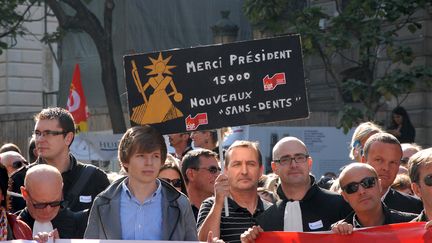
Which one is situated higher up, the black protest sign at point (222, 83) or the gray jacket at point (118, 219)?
the black protest sign at point (222, 83)

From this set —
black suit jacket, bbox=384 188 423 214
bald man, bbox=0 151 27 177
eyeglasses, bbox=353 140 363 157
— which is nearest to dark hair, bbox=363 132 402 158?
black suit jacket, bbox=384 188 423 214

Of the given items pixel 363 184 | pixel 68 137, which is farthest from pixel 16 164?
pixel 363 184

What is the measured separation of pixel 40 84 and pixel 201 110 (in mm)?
27015

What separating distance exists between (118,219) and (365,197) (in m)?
1.38

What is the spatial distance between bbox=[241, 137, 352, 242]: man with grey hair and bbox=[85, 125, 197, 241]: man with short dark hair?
75 cm

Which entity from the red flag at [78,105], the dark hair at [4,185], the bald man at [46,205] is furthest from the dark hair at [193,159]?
the red flag at [78,105]

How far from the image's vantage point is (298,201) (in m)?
7.21

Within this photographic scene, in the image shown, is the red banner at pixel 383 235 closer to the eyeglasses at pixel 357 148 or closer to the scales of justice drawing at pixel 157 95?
the scales of justice drawing at pixel 157 95

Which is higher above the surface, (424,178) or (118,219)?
(424,178)

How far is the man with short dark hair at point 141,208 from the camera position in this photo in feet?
21.0

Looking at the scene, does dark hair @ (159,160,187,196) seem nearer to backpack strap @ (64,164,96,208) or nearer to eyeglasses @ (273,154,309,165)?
backpack strap @ (64,164,96,208)

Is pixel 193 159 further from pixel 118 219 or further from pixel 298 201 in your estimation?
pixel 118 219

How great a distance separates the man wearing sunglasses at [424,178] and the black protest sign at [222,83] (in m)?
1.07

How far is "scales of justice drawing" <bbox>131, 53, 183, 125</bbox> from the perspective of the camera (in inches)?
279
